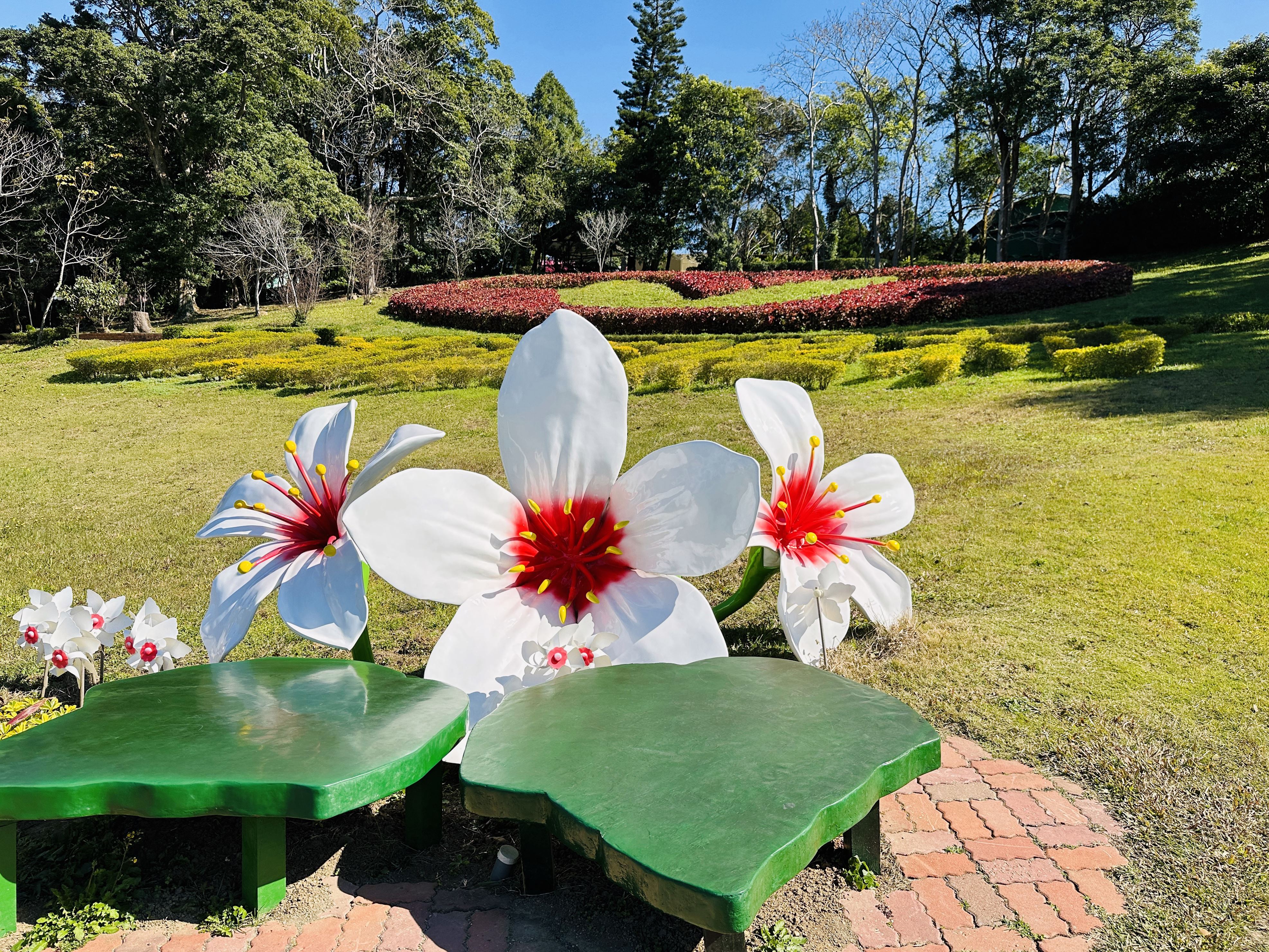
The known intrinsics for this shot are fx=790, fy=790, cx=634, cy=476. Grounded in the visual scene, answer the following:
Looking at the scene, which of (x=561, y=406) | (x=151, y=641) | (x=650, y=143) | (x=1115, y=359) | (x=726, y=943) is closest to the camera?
(x=726, y=943)

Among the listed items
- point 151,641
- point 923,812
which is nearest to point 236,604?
point 151,641

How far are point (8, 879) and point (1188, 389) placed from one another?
29.6 ft

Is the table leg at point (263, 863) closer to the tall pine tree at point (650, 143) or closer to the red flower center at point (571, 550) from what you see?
the red flower center at point (571, 550)

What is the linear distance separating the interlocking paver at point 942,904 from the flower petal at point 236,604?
1.48 metres

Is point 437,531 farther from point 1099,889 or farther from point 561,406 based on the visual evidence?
point 1099,889

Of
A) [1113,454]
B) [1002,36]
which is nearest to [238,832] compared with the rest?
[1113,454]

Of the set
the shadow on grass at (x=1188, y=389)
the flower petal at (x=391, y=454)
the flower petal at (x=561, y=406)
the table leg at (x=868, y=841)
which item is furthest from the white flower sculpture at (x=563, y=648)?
the shadow on grass at (x=1188, y=389)

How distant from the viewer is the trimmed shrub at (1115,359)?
8469 millimetres

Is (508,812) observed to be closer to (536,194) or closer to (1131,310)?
(1131,310)

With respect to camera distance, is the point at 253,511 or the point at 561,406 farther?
the point at 253,511

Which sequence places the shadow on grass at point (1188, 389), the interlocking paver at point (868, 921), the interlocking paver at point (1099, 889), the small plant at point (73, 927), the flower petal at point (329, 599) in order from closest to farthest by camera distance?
1. the flower petal at point (329, 599)
2. the small plant at point (73, 927)
3. the interlocking paver at point (868, 921)
4. the interlocking paver at point (1099, 889)
5. the shadow on grass at point (1188, 389)

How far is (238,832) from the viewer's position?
5.91ft

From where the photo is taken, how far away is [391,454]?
135cm

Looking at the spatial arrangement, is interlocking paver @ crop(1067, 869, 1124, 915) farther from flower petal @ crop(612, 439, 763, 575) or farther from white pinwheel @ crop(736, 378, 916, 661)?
flower petal @ crop(612, 439, 763, 575)
